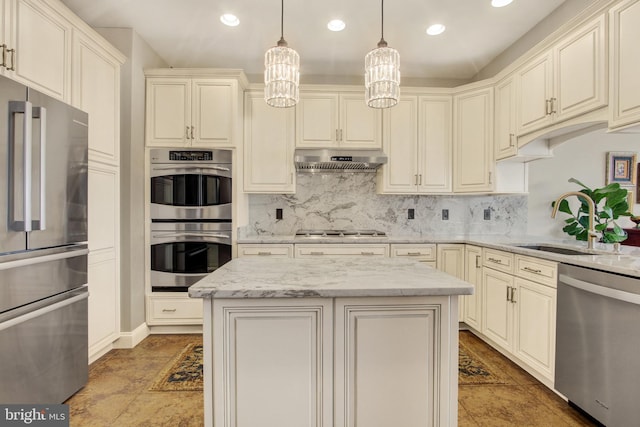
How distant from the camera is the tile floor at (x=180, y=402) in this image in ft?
6.30

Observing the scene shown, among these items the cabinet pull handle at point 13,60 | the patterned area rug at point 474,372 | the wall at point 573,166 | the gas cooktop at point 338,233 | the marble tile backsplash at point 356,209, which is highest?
the cabinet pull handle at point 13,60

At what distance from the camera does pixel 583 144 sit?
3492mm

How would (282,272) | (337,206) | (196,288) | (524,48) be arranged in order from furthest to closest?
(337,206) → (524,48) → (282,272) → (196,288)

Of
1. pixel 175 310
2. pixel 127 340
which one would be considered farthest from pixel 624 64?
pixel 127 340

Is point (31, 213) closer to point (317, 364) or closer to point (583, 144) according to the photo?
point (317, 364)

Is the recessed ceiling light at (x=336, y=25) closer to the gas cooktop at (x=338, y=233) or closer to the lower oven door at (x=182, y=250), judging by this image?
the gas cooktop at (x=338, y=233)

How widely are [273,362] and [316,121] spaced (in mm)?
2724

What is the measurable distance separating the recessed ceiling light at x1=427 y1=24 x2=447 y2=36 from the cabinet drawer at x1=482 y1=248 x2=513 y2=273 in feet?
6.61

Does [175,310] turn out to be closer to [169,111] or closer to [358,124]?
[169,111]

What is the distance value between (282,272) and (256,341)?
344 millimetres

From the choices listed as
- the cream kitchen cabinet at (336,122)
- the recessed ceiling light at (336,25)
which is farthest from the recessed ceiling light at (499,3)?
the cream kitchen cabinet at (336,122)

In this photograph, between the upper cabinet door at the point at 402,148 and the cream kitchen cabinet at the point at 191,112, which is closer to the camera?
the cream kitchen cabinet at the point at 191,112

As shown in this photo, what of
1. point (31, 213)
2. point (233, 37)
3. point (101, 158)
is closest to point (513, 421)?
point (31, 213)

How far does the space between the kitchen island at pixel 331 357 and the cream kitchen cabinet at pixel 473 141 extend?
2323mm
